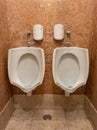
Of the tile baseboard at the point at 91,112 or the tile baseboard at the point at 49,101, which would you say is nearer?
the tile baseboard at the point at 91,112

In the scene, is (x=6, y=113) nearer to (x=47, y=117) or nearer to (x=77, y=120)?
(x=47, y=117)

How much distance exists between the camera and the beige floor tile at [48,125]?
163cm

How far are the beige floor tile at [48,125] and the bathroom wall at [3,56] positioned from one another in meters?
0.44

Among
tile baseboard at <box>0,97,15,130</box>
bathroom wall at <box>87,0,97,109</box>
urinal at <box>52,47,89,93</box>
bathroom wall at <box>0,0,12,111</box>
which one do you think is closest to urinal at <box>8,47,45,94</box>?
A: bathroom wall at <box>0,0,12,111</box>

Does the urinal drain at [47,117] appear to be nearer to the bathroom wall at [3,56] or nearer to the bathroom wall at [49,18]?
the bathroom wall at [3,56]

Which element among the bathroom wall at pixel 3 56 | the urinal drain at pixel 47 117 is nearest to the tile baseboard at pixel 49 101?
the urinal drain at pixel 47 117

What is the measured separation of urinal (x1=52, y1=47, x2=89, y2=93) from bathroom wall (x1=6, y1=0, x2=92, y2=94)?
17cm

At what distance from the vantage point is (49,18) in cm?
179

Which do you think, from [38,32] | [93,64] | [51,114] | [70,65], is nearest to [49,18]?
[38,32]

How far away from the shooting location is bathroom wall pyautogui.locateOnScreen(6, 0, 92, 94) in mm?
1755

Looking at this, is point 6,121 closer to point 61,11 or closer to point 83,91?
point 83,91

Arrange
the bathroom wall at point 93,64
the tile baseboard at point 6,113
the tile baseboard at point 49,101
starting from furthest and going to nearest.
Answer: the tile baseboard at point 49,101
the bathroom wall at point 93,64
the tile baseboard at point 6,113

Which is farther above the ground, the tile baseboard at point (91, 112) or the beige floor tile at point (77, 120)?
the tile baseboard at point (91, 112)

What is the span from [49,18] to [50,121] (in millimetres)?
1248
